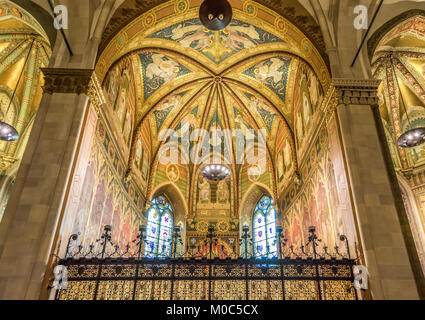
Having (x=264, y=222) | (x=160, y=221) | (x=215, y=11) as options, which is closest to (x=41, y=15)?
(x=215, y=11)

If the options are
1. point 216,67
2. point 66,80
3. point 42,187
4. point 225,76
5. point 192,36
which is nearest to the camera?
point 42,187

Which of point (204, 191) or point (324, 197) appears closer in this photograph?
point (324, 197)

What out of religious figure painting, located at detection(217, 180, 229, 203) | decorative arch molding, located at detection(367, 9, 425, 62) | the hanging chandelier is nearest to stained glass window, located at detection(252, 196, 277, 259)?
religious figure painting, located at detection(217, 180, 229, 203)

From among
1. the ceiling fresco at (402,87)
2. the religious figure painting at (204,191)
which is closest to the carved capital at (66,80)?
the ceiling fresco at (402,87)

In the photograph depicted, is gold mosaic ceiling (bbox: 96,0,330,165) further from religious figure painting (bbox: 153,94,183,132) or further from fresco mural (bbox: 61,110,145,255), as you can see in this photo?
fresco mural (bbox: 61,110,145,255)

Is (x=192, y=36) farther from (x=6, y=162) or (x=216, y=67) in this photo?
(x=6, y=162)

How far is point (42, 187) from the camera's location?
22.9 feet

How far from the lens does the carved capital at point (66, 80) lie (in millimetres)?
8242

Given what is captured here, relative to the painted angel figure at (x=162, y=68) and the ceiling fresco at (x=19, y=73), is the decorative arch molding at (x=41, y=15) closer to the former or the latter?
the ceiling fresco at (x=19, y=73)

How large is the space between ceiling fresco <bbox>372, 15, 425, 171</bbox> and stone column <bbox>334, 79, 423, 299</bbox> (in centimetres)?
450

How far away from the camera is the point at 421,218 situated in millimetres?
12109

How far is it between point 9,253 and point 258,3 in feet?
30.4

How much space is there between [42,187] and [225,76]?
9.45 m
